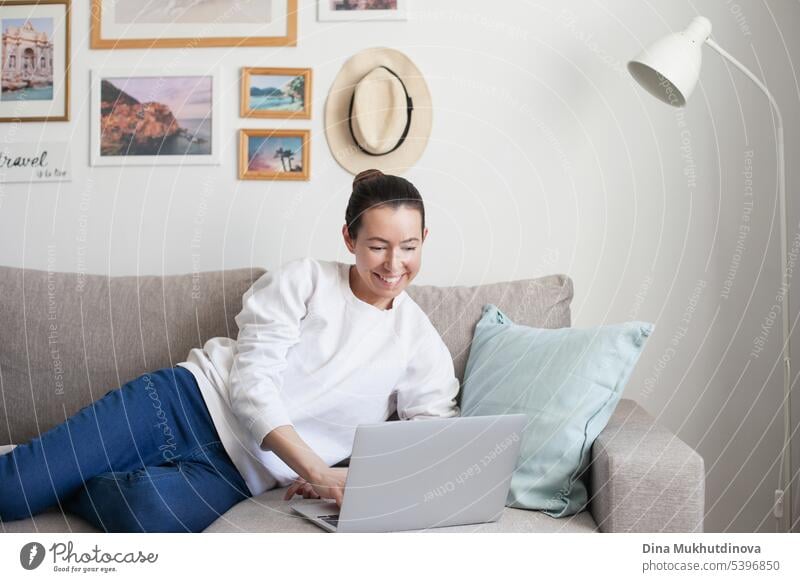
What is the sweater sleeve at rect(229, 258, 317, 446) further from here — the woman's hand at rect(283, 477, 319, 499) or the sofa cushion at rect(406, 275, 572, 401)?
the sofa cushion at rect(406, 275, 572, 401)

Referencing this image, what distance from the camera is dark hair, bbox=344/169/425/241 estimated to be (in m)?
1.70

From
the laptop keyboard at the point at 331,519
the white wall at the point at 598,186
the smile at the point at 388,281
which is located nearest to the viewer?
the laptop keyboard at the point at 331,519

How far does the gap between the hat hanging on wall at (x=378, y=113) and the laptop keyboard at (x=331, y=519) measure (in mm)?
952

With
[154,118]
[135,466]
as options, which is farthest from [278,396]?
A: [154,118]

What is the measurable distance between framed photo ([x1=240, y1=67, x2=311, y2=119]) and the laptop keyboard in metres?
1.05

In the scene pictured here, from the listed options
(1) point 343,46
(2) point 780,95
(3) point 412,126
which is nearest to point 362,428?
(3) point 412,126

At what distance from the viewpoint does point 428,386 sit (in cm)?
175

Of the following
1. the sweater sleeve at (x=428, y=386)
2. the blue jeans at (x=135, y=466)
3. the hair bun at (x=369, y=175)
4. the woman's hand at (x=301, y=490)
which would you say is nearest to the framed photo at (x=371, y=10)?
the hair bun at (x=369, y=175)

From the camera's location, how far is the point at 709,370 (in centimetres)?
210

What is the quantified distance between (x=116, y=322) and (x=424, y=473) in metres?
Answer: 0.86

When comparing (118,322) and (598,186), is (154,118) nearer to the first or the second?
(118,322)

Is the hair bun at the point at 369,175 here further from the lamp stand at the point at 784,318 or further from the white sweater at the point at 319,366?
the lamp stand at the point at 784,318

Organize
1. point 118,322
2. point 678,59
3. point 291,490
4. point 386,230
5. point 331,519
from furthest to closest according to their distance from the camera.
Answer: point 118,322
point 678,59
point 386,230
point 291,490
point 331,519

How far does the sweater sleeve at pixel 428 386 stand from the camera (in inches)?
68.4
